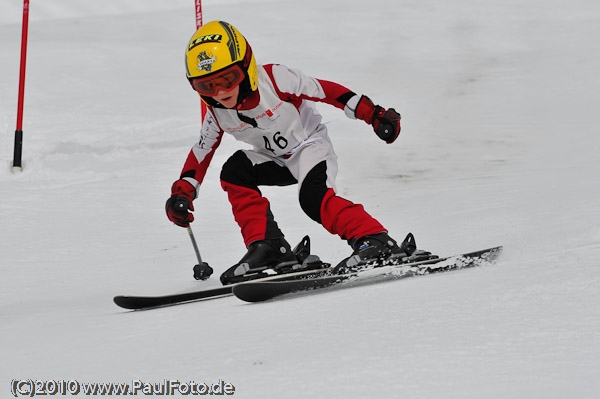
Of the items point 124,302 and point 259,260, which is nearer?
point 124,302

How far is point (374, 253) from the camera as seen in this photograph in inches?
134

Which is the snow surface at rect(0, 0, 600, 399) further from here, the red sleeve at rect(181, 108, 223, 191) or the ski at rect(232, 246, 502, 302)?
the red sleeve at rect(181, 108, 223, 191)

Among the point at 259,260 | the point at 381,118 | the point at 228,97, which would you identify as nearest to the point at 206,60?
the point at 228,97

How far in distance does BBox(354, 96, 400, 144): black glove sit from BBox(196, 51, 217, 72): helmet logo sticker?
29.6 inches

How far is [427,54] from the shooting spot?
11.0 meters

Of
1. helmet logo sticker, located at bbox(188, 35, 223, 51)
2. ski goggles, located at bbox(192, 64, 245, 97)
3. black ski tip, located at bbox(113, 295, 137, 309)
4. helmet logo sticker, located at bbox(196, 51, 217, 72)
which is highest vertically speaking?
helmet logo sticker, located at bbox(188, 35, 223, 51)

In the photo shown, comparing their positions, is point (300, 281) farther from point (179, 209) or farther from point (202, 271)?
point (202, 271)

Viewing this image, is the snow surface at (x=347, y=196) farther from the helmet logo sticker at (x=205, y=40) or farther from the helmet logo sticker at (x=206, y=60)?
the helmet logo sticker at (x=205, y=40)

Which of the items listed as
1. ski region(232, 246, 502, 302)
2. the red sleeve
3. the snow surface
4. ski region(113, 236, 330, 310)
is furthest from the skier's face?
the snow surface

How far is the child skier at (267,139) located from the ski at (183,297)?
0.53ft

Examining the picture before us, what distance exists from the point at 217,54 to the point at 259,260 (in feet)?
3.31

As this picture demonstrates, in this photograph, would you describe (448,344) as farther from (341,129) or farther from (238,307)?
(341,129)

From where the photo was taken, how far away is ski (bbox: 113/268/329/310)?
11.3ft

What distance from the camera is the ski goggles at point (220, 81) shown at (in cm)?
354
